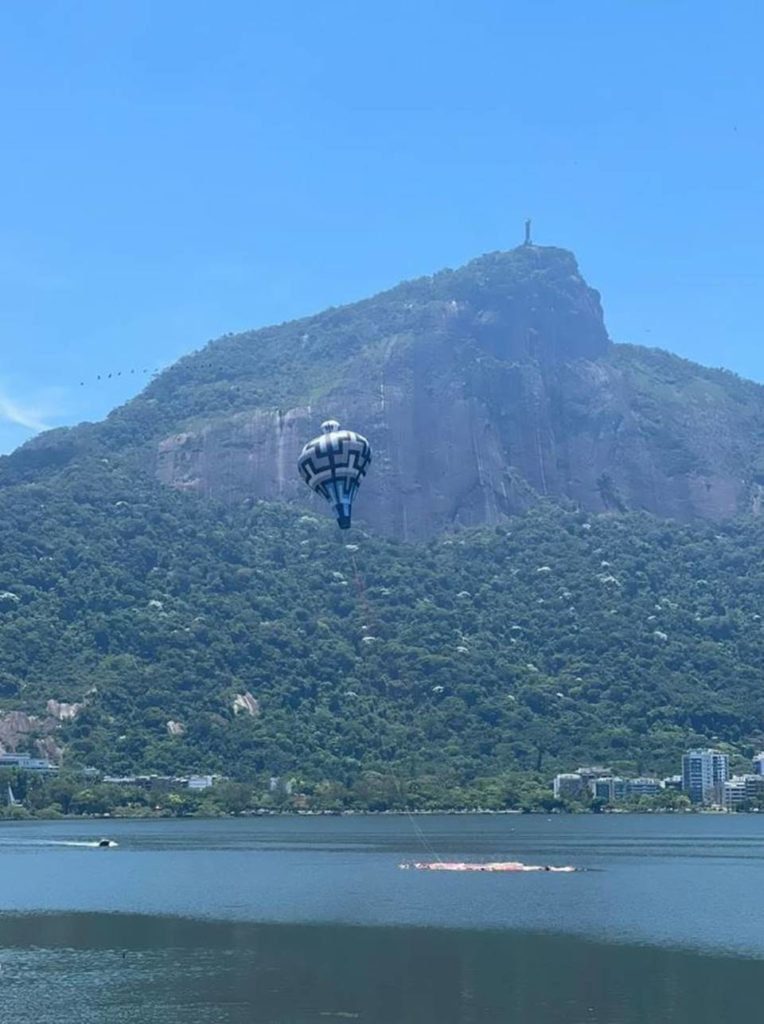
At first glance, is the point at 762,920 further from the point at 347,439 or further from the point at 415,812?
the point at 415,812

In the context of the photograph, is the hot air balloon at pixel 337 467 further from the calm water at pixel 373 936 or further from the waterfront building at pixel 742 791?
the waterfront building at pixel 742 791

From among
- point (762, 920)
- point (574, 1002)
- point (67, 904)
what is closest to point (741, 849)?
point (762, 920)

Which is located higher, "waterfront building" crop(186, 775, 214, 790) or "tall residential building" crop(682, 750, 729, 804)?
Result: "tall residential building" crop(682, 750, 729, 804)

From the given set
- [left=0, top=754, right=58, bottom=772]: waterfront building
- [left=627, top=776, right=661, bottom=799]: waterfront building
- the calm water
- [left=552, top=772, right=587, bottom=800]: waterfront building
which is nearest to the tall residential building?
[left=627, top=776, right=661, bottom=799]: waterfront building

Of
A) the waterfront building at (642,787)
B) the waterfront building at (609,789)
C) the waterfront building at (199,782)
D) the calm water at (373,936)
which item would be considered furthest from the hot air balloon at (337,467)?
the waterfront building at (642,787)

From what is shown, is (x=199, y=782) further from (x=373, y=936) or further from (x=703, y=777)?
(x=373, y=936)

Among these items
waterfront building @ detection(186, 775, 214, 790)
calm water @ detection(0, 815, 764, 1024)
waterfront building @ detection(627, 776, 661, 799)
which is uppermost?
waterfront building @ detection(627, 776, 661, 799)

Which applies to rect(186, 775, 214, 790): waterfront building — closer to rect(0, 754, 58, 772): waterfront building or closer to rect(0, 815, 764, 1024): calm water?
rect(0, 754, 58, 772): waterfront building
